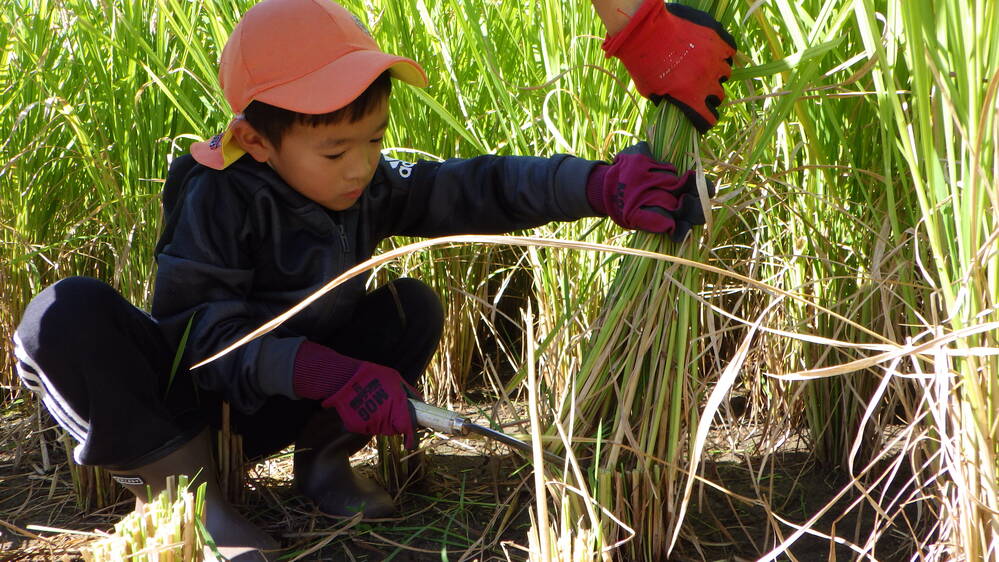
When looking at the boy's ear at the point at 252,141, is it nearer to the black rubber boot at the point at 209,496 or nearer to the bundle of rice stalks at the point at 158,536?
the black rubber boot at the point at 209,496

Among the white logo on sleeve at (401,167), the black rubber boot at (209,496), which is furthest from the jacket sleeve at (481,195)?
the black rubber boot at (209,496)

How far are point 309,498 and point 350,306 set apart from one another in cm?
31

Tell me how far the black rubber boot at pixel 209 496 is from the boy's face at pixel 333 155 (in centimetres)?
41

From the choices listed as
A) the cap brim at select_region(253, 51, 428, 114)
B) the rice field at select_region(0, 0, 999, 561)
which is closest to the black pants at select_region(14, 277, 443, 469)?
the rice field at select_region(0, 0, 999, 561)

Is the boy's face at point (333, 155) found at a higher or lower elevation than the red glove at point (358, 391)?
higher

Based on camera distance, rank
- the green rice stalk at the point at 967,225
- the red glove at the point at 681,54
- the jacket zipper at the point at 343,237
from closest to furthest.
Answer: the green rice stalk at the point at 967,225 < the red glove at the point at 681,54 < the jacket zipper at the point at 343,237

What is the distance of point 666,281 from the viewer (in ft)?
3.78

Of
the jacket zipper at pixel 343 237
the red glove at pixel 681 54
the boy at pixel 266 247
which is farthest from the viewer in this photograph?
the jacket zipper at pixel 343 237

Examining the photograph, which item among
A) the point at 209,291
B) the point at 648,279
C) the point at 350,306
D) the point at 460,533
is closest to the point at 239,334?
the point at 209,291

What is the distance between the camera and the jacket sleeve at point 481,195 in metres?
1.30

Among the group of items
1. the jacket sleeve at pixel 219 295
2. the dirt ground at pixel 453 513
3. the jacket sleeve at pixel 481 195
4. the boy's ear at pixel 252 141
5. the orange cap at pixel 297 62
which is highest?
the orange cap at pixel 297 62

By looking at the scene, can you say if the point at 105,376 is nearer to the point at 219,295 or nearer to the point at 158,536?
the point at 219,295

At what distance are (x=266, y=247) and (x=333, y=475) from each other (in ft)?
1.23

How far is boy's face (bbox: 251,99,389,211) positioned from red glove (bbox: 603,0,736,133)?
14.1 inches
